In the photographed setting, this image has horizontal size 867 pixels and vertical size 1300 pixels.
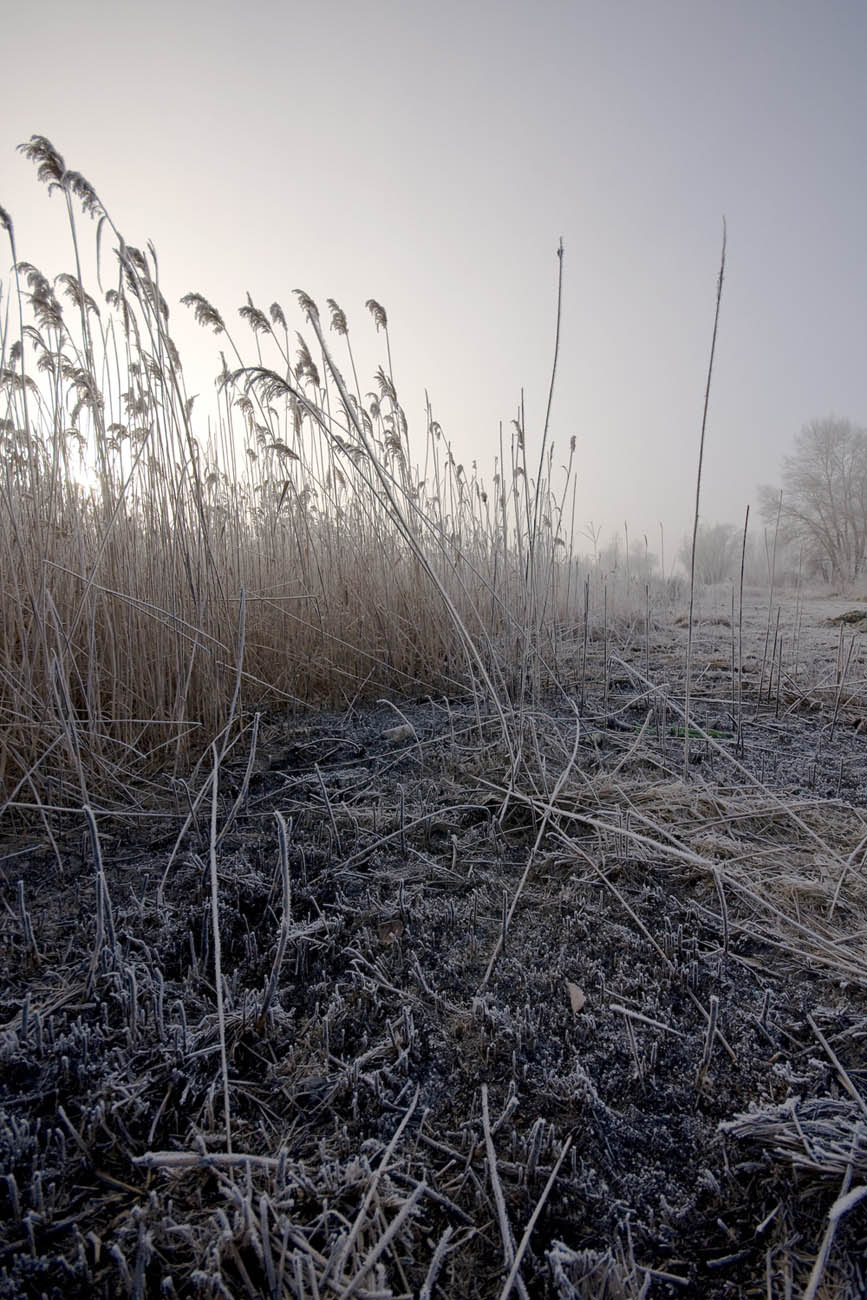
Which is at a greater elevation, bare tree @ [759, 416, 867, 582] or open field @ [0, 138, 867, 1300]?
bare tree @ [759, 416, 867, 582]

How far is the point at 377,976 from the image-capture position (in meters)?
0.93

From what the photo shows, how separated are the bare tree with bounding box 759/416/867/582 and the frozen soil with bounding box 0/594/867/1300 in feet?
44.8

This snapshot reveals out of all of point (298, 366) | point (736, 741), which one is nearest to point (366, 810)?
point (736, 741)

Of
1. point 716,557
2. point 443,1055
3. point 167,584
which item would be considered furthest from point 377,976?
point 716,557

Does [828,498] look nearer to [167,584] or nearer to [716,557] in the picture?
[716,557]

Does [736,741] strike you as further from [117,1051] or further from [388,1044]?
[117,1051]

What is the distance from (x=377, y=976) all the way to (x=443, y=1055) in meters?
0.17

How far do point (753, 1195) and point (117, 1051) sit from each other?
767mm

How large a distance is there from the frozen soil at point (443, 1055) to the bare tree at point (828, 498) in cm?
1365

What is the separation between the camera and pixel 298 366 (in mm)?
2777

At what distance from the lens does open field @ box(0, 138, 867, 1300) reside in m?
0.56

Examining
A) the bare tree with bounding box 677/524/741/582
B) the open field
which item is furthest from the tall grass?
the bare tree with bounding box 677/524/741/582

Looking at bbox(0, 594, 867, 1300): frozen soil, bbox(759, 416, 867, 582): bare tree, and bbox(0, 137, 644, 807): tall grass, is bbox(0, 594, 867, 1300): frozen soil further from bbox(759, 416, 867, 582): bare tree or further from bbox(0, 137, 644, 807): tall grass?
bbox(759, 416, 867, 582): bare tree

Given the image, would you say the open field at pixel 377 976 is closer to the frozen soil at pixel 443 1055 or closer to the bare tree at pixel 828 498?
the frozen soil at pixel 443 1055
